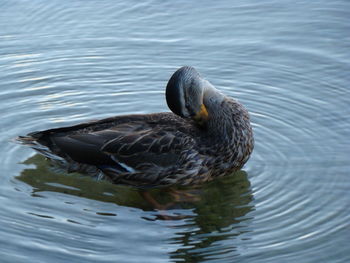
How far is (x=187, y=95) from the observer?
→ 24.8ft

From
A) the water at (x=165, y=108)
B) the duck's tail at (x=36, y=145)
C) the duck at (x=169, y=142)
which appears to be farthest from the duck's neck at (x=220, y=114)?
the duck's tail at (x=36, y=145)

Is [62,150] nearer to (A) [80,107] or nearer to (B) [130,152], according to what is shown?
(B) [130,152]

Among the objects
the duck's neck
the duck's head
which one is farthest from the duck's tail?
the duck's neck

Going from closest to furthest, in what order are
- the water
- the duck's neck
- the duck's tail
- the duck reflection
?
the water, the duck reflection, the duck's neck, the duck's tail

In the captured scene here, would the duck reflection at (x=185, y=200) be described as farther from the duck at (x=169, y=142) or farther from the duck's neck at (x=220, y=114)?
the duck's neck at (x=220, y=114)

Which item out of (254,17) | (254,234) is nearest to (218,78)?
(254,17)

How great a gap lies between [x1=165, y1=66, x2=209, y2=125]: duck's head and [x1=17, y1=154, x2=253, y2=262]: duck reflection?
723mm

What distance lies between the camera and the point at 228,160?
7.50m

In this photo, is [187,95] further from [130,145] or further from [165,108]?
[165,108]

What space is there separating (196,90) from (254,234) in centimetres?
180

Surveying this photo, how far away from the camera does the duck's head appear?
24.3 feet

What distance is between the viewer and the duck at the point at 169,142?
7.46 metres

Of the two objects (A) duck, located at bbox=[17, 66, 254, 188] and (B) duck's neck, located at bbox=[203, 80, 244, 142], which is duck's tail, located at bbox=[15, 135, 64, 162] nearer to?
(A) duck, located at bbox=[17, 66, 254, 188]

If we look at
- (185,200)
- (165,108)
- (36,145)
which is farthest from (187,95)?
(36,145)
